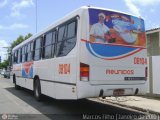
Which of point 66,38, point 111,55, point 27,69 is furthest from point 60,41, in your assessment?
point 27,69

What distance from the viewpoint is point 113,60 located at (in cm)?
982

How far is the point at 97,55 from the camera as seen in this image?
952 cm

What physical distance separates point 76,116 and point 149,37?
9.97m

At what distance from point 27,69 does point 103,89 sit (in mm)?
7829

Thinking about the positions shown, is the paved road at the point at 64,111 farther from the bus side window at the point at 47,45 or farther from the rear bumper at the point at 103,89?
the bus side window at the point at 47,45

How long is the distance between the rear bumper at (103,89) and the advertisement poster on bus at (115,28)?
1.33 metres

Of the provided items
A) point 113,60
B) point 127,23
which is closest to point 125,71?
point 113,60

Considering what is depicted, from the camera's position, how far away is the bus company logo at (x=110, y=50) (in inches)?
373

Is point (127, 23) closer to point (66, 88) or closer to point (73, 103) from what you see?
point (66, 88)

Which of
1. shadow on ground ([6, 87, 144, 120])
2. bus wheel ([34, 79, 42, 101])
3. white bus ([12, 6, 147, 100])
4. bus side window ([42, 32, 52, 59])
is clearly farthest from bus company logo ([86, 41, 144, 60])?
bus wheel ([34, 79, 42, 101])

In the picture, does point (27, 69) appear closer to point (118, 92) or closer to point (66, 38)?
point (66, 38)

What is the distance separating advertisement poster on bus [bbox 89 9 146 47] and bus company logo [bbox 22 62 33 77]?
258 inches

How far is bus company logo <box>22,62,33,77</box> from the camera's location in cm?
Answer: 1564

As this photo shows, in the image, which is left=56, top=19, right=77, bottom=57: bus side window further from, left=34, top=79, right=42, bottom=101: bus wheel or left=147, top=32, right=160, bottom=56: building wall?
left=147, top=32, right=160, bottom=56: building wall
